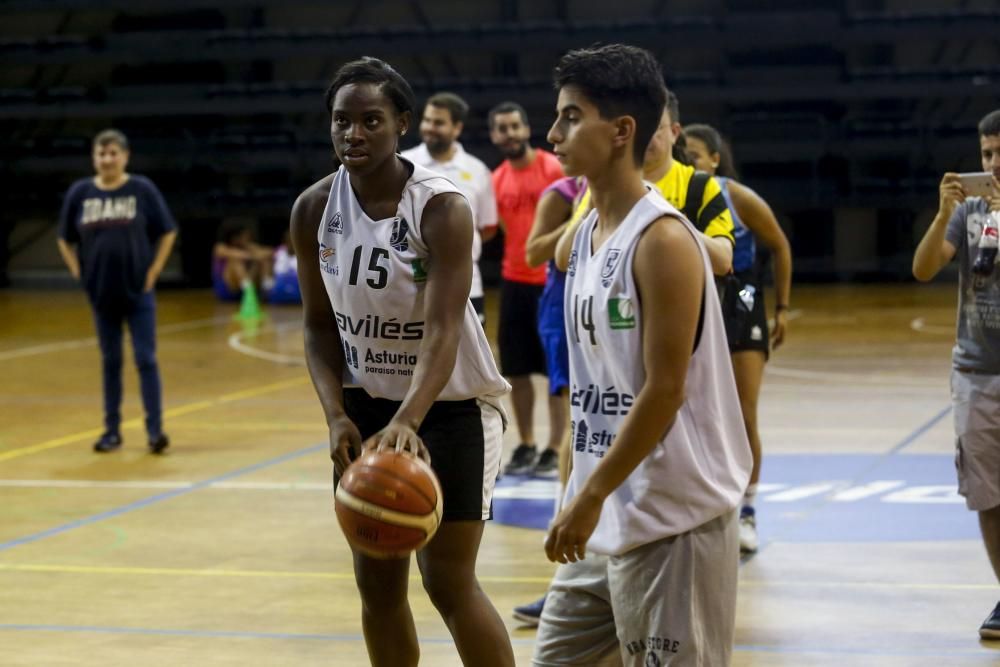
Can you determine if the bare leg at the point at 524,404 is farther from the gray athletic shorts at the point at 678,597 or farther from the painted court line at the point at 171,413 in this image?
the gray athletic shorts at the point at 678,597

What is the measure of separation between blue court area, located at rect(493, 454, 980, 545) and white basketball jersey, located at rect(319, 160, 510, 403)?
3073 millimetres

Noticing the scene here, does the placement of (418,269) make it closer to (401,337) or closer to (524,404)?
(401,337)

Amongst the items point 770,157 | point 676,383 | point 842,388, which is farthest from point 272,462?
point 770,157

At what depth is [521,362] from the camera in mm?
8102

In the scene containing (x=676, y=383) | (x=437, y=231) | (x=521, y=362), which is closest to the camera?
(x=676, y=383)

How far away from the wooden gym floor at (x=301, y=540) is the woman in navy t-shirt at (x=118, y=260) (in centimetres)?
34

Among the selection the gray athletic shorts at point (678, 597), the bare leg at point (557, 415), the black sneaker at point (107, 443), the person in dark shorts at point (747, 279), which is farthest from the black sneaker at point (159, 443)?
the gray athletic shorts at point (678, 597)

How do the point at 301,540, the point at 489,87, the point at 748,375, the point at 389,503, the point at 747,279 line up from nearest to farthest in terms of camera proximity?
the point at 389,503, the point at 748,375, the point at 747,279, the point at 301,540, the point at 489,87

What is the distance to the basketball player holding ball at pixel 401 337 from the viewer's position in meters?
3.60

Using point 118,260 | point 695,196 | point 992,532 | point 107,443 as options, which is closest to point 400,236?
point 695,196

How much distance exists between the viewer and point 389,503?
3.30 metres

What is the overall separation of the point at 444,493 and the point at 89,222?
6042mm

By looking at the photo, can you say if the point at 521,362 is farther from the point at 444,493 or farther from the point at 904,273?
the point at 904,273

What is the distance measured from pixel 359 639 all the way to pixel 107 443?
450 centimetres
